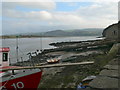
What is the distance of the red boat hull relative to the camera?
7398mm

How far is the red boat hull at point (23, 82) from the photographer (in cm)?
740

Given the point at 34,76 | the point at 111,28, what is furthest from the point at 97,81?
the point at 111,28

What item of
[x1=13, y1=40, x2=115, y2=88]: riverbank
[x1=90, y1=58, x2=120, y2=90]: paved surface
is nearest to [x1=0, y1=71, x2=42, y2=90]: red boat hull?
[x1=13, y1=40, x2=115, y2=88]: riverbank

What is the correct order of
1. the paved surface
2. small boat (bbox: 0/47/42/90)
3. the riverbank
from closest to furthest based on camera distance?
the paved surface, small boat (bbox: 0/47/42/90), the riverbank

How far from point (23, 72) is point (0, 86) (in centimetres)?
135

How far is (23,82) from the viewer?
767 cm

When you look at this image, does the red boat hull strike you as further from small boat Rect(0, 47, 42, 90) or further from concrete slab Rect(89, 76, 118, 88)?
concrete slab Rect(89, 76, 118, 88)

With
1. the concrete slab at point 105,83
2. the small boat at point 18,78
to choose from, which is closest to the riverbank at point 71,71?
the small boat at point 18,78

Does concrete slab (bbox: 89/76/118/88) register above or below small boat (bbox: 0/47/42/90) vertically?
above

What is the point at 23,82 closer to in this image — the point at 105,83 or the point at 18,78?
the point at 18,78

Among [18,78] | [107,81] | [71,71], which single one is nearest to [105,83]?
[107,81]

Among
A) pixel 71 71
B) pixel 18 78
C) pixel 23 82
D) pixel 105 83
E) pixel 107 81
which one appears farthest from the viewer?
pixel 71 71

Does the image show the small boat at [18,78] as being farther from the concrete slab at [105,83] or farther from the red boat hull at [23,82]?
the concrete slab at [105,83]

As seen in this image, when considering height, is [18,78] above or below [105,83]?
below
